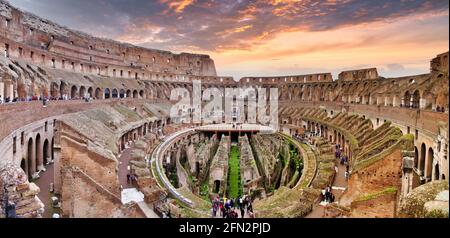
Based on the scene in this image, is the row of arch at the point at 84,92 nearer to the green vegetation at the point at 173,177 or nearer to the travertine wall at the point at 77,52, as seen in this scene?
the travertine wall at the point at 77,52

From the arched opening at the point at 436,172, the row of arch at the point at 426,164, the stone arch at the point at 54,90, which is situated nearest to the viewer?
the arched opening at the point at 436,172

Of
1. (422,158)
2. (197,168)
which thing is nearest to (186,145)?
(197,168)

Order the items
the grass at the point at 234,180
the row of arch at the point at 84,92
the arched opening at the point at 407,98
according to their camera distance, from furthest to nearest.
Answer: the row of arch at the point at 84,92, the arched opening at the point at 407,98, the grass at the point at 234,180

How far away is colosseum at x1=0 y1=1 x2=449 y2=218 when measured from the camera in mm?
9672

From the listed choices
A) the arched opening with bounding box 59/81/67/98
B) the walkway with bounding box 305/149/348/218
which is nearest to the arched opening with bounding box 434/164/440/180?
the walkway with bounding box 305/149/348/218

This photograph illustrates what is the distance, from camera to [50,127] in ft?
56.5

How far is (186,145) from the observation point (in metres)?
25.3

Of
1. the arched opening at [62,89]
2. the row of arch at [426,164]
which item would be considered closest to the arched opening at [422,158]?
the row of arch at [426,164]

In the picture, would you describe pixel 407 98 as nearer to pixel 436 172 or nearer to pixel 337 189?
pixel 436 172

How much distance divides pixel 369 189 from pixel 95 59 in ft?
105

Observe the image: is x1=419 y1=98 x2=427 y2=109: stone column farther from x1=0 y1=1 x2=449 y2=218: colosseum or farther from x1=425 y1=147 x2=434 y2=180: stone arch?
x1=425 y1=147 x2=434 y2=180: stone arch

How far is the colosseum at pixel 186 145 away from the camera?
31.7 feet

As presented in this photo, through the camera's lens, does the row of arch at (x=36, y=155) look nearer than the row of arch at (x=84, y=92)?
Yes

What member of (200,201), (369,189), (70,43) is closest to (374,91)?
(369,189)
